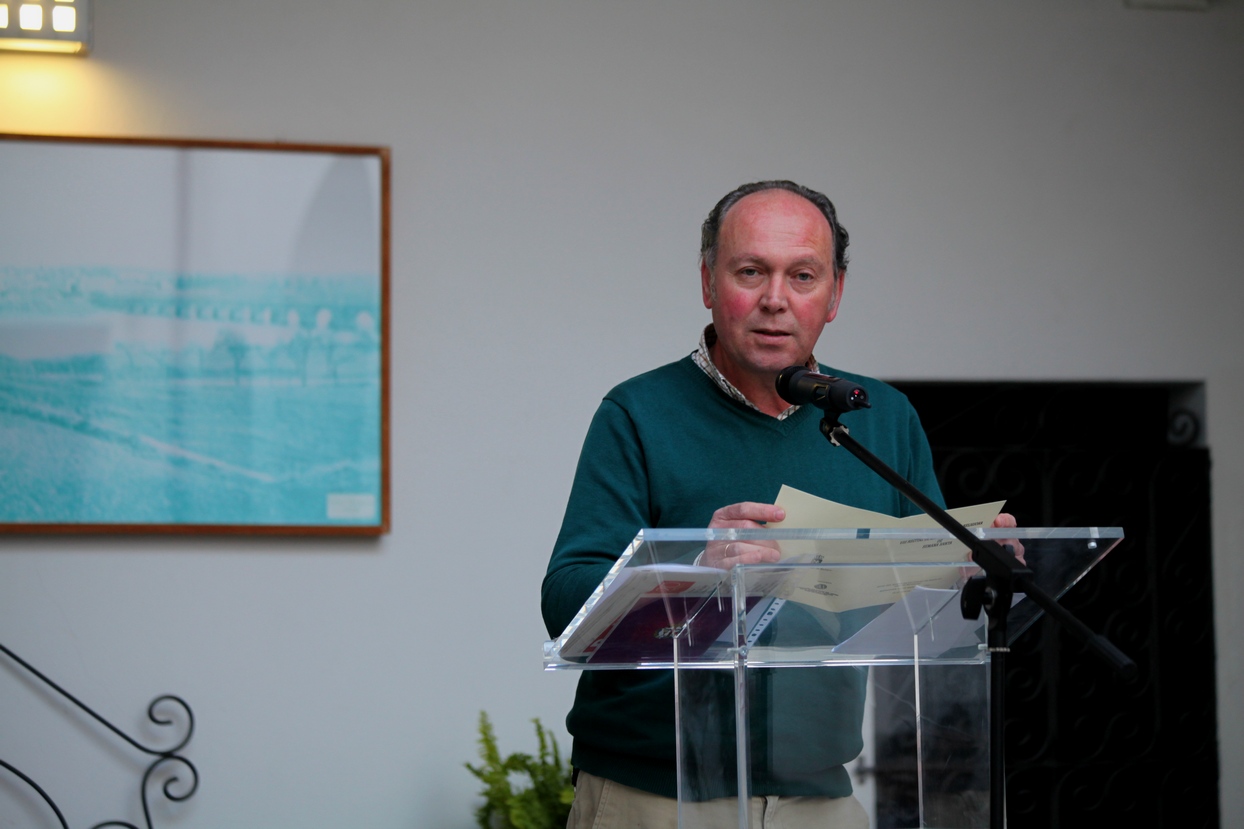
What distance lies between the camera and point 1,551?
279 centimetres

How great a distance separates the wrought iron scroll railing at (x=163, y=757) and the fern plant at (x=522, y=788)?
66cm

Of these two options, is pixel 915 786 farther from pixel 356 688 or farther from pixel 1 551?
pixel 1 551

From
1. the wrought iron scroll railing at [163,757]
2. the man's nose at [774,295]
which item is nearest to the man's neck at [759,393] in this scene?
the man's nose at [774,295]

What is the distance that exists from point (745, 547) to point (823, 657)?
0.60 ft

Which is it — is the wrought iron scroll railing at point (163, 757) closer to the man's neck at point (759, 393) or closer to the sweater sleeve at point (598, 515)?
the sweater sleeve at point (598, 515)

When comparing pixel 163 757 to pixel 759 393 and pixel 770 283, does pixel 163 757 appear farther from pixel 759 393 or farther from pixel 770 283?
pixel 770 283

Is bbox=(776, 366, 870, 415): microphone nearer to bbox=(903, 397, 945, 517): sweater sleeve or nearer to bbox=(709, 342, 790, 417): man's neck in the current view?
bbox=(709, 342, 790, 417): man's neck

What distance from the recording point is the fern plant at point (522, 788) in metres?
2.65

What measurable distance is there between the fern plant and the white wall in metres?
0.12

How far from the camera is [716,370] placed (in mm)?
1781

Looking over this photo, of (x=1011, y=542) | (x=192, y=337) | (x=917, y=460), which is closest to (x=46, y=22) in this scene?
(x=192, y=337)

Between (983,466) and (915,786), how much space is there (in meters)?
2.08

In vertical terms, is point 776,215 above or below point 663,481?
above

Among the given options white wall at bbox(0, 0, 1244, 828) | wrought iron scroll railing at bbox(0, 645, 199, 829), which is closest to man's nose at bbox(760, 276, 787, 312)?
white wall at bbox(0, 0, 1244, 828)
